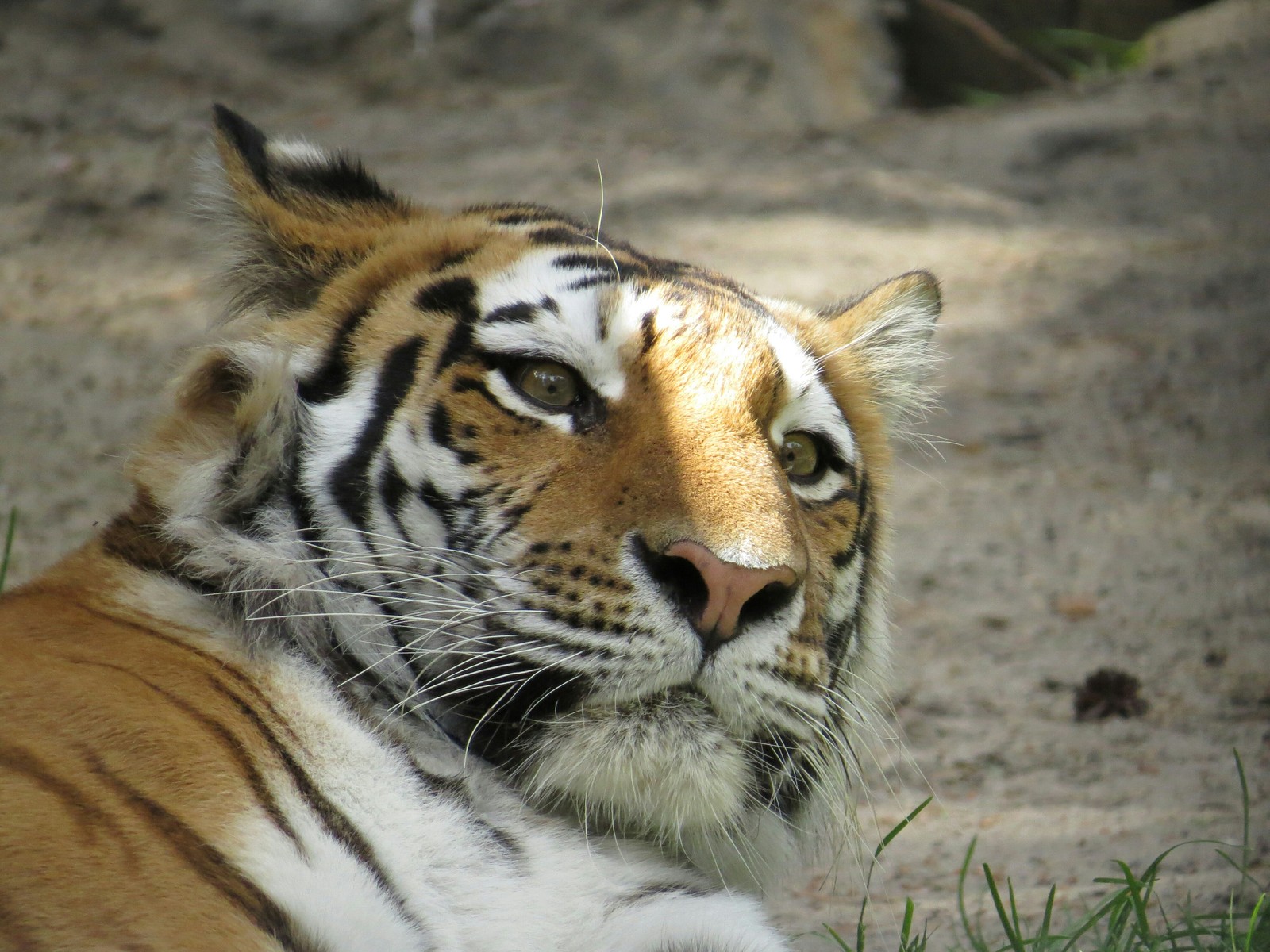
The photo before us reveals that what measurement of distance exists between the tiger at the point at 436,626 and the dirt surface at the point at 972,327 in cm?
32

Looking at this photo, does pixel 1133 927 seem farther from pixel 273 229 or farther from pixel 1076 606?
pixel 1076 606

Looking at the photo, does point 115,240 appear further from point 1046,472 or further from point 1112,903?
point 1112,903

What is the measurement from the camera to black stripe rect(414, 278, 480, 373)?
1.95 m

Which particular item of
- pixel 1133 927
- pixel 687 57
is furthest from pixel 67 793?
pixel 687 57

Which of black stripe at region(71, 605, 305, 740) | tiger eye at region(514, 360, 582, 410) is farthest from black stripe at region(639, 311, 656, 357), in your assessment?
black stripe at region(71, 605, 305, 740)

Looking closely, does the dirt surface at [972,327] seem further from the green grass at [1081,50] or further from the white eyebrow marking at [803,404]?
the white eyebrow marking at [803,404]

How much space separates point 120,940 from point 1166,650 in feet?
10.6

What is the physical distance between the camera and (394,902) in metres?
1.61

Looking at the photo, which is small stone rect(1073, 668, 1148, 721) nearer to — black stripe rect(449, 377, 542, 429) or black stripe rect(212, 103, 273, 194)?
black stripe rect(449, 377, 542, 429)

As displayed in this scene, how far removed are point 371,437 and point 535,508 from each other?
288 millimetres

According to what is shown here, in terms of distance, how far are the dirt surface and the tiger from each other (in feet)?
1.06

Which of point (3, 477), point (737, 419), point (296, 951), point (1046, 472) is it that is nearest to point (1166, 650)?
point (1046, 472)

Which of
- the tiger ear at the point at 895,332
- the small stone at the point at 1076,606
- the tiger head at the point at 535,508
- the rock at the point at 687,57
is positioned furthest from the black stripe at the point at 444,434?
the rock at the point at 687,57

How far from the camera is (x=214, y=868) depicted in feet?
4.87
